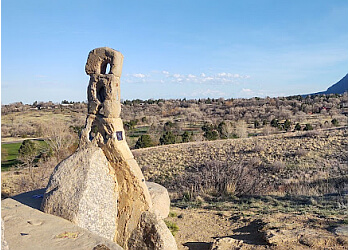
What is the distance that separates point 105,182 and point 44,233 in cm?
139

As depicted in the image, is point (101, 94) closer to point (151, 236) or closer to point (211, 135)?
point (151, 236)

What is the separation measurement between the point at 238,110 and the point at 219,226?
4536 centimetres

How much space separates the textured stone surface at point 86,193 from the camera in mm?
4820

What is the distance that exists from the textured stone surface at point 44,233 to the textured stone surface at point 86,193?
202mm

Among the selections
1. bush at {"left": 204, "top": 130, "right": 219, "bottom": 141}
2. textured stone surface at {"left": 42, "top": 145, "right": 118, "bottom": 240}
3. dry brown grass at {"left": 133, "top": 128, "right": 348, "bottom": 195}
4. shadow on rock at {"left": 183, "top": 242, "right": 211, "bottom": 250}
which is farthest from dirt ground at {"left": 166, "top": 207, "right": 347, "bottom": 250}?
bush at {"left": 204, "top": 130, "right": 219, "bottom": 141}

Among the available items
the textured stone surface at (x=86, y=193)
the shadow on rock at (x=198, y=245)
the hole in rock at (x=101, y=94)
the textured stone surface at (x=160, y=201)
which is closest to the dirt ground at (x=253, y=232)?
the shadow on rock at (x=198, y=245)

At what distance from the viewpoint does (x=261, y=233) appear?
6.76 metres

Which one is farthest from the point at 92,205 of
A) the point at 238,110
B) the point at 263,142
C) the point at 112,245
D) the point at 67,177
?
the point at 238,110

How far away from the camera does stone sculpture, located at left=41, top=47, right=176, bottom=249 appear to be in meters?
4.95

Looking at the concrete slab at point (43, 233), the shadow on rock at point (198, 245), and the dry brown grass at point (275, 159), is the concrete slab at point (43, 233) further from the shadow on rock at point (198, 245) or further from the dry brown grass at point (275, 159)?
the dry brown grass at point (275, 159)

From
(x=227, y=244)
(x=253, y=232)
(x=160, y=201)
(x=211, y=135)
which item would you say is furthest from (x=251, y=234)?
(x=211, y=135)

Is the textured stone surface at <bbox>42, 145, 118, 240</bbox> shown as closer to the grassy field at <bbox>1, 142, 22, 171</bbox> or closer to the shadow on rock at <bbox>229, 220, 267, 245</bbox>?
the shadow on rock at <bbox>229, 220, 267, 245</bbox>

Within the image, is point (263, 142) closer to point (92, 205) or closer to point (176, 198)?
point (176, 198)

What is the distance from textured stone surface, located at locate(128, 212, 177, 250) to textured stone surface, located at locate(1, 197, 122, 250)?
1.24 m
